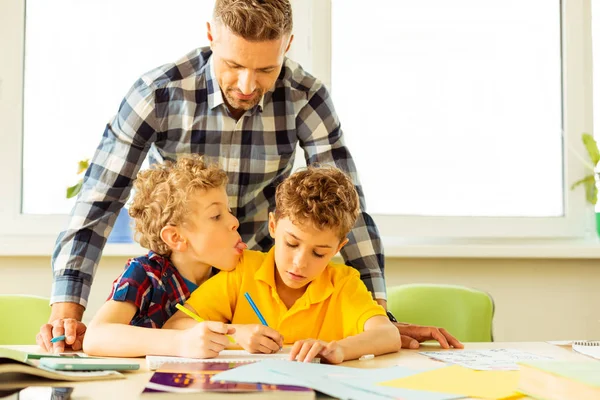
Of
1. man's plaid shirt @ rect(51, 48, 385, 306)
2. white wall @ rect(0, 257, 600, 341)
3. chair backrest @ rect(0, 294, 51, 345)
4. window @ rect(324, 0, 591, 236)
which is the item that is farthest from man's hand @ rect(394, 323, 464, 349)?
window @ rect(324, 0, 591, 236)

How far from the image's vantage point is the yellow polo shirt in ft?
4.86

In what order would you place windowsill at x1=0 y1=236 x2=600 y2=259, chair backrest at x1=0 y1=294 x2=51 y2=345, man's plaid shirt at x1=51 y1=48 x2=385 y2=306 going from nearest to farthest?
man's plaid shirt at x1=51 y1=48 x2=385 y2=306 → chair backrest at x1=0 y1=294 x2=51 y2=345 → windowsill at x1=0 y1=236 x2=600 y2=259

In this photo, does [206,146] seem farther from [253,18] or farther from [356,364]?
[356,364]

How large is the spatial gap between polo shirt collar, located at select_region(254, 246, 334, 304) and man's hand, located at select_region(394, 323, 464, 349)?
7.6 inches

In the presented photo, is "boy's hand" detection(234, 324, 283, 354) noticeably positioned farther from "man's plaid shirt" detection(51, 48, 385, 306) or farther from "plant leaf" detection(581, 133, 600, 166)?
"plant leaf" detection(581, 133, 600, 166)

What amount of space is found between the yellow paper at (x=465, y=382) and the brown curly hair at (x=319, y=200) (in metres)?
0.44

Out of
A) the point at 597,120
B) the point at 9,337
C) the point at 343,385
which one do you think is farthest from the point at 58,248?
the point at 597,120

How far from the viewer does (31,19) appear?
2727 millimetres

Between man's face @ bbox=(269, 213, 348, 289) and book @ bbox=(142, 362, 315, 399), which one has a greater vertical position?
man's face @ bbox=(269, 213, 348, 289)

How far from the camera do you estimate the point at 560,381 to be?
0.89 meters

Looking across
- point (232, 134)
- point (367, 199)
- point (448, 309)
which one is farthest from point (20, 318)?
point (367, 199)

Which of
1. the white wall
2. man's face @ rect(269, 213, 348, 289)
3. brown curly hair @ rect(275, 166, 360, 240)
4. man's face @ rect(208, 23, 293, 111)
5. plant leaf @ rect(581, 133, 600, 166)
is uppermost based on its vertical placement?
man's face @ rect(208, 23, 293, 111)

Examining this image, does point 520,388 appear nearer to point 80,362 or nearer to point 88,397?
point 88,397

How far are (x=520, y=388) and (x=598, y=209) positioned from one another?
2.14m
